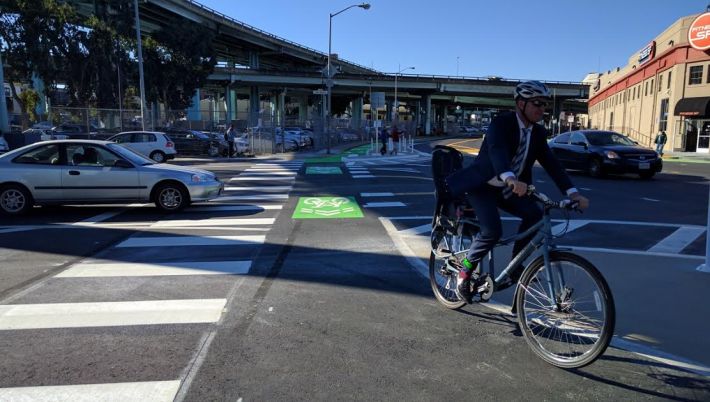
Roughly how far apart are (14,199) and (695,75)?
4166 cm

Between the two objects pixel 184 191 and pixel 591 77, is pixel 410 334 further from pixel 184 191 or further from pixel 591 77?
pixel 591 77

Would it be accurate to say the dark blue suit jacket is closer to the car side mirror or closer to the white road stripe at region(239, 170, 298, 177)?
the car side mirror

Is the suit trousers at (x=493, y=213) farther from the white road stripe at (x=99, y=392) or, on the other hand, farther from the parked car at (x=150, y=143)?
the parked car at (x=150, y=143)

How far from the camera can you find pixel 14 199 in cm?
1006

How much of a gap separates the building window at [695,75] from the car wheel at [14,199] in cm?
4097

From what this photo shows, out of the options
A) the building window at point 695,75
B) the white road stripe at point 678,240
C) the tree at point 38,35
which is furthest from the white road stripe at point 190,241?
the tree at point 38,35

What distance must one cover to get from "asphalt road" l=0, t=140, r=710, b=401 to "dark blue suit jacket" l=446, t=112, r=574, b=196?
1262 mm

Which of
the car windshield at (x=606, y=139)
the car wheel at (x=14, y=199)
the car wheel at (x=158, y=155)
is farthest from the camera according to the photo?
the car wheel at (x=158, y=155)

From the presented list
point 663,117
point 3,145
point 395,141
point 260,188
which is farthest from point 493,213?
point 663,117

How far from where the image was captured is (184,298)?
5.16m

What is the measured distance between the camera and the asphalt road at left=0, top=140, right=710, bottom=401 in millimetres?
3441

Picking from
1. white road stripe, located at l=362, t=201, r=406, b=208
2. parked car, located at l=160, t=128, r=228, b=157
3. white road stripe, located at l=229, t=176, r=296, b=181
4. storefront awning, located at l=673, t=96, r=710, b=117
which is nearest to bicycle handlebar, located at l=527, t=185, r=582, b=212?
white road stripe, located at l=362, t=201, r=406, b=208

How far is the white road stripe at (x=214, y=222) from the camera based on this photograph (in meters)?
9.24

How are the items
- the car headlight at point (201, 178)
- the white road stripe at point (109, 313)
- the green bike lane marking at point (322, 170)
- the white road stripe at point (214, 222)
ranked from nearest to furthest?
the white road stripe at point (109, 313) → the white road stripe at point (214, 222) → the car headlight at point (201, 178) → the green bike lane marking at point (322, 170)
